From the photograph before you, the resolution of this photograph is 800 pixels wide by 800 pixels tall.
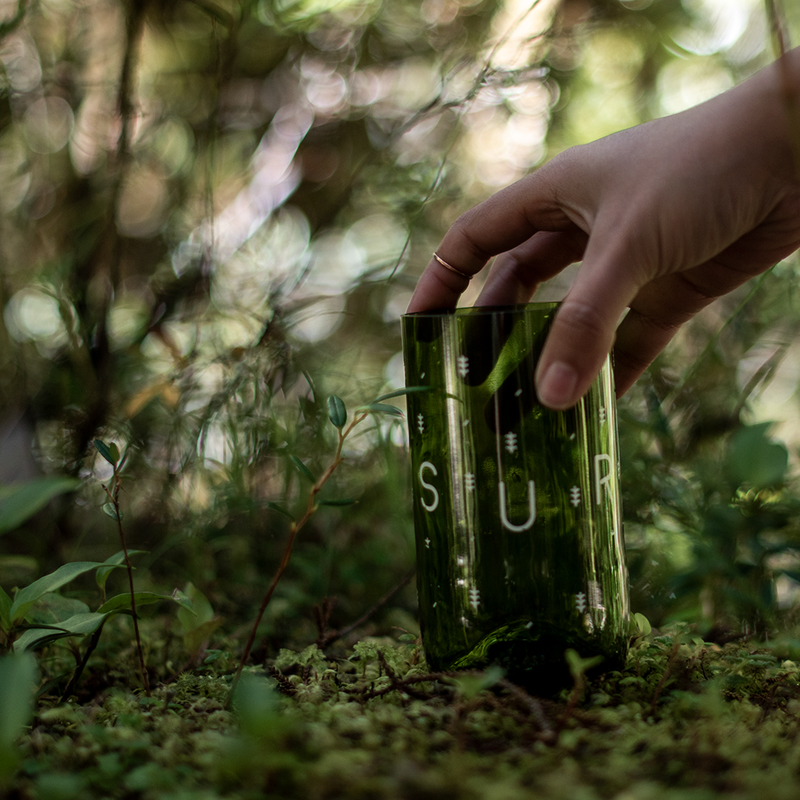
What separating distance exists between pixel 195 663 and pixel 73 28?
4.43 ft

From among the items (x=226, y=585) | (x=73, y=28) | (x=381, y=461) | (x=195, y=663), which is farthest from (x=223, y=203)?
(x=195, y=663)

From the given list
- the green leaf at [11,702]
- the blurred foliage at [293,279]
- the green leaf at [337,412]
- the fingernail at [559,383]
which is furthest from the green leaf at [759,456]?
the green leaf at [11,702]

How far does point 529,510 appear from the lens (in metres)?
0.55

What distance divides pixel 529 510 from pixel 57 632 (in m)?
0.43

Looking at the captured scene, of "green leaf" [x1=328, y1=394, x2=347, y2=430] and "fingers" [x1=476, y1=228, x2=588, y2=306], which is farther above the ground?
"fingers" [x1=476, y1=228, x2=588, y2=306]

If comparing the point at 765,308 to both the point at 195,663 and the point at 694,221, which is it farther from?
the point at 195,663

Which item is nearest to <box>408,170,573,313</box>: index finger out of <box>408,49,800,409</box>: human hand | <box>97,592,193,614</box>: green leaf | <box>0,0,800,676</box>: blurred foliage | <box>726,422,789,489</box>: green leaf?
<box>408,49,800,409</box>: human hand

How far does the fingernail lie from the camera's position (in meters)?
0.49

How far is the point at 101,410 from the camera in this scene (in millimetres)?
1084

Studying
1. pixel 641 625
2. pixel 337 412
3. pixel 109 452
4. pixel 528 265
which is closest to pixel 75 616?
pixel 109 452

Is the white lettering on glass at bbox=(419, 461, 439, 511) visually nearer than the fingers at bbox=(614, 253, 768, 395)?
Yes

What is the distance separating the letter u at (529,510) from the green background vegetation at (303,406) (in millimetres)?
138

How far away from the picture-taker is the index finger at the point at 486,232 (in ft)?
2.18

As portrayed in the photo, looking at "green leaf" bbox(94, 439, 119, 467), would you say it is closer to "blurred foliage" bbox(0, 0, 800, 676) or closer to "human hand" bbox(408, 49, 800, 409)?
"blurred foliage" bbox(0, 0, 800, 676)
